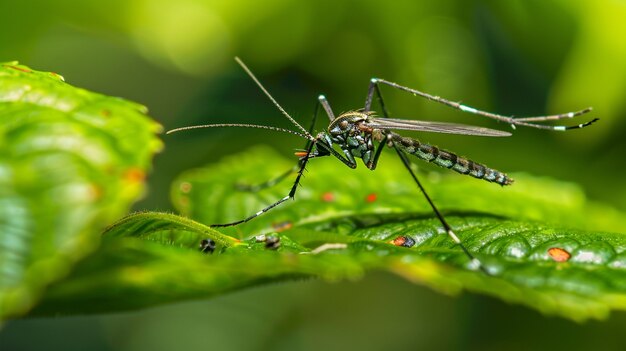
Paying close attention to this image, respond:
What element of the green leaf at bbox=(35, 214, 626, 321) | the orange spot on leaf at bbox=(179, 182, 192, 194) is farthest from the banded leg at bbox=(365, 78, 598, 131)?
the orange spot on leaf at bbox=(179, 182, 192, 194)

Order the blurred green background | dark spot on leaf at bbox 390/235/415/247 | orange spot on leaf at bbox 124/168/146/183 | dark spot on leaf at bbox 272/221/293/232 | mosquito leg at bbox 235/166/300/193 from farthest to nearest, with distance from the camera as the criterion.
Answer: the blurred green background
mosquito leg at bbox 235/166/300/193
dark spot on leaf at bbox 272/221/293/232
dark spot on leaf at bbox 390/235/415/247
orange spot on leaf at bbox 124/168/146/183

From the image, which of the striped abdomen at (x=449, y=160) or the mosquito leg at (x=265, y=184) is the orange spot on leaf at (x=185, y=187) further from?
the striped abdomen at (x=449, y=160)

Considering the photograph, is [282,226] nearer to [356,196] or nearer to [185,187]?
[356,196]

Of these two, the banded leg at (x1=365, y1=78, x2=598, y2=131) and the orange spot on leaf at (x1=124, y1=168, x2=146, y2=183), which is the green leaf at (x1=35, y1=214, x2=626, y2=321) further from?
the banded leg at (x1=365, y1=78, x2=598, y2=131)

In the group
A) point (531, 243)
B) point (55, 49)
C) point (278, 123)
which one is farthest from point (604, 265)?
point (55, 49)

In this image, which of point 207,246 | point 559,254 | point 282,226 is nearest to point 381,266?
point 207,246
